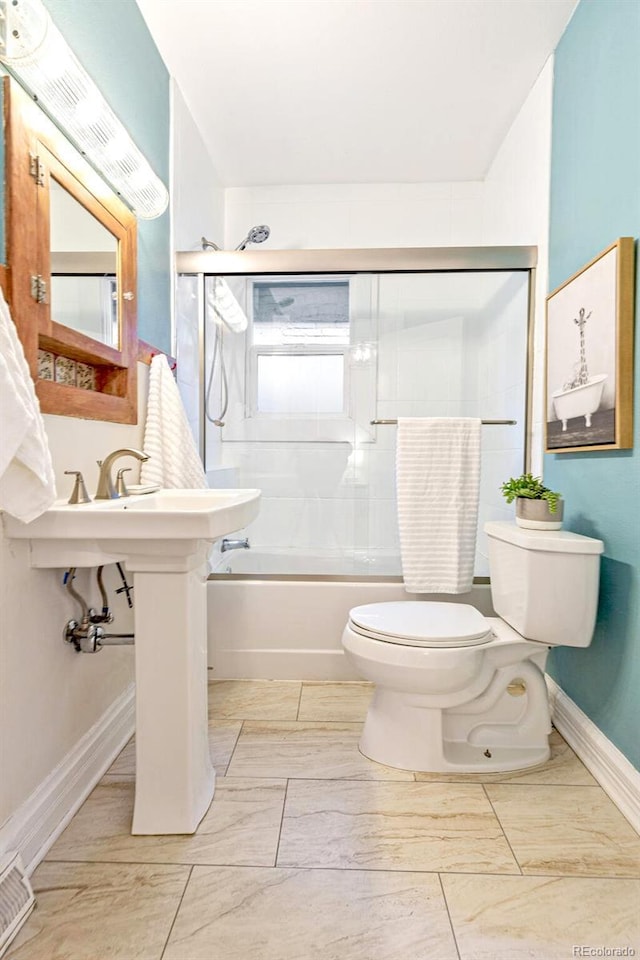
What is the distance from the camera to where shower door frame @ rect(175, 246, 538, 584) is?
6.98ft

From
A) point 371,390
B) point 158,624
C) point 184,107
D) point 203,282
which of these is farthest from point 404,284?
point 158,624

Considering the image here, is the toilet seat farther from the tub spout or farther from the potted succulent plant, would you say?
the tub spout

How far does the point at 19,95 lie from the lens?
113cm

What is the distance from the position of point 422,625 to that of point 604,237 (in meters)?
1.29

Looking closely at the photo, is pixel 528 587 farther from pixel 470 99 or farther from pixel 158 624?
pixel 470 99

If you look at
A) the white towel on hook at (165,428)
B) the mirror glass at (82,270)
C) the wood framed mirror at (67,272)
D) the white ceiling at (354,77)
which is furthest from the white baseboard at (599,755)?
the white ceiling at (354,77)

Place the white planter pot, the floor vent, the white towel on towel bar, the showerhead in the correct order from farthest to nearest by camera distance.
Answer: the showerhead < the white towel on towel bar < the white planter pot < the floor vent

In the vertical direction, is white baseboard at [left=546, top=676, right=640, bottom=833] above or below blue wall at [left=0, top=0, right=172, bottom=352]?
below

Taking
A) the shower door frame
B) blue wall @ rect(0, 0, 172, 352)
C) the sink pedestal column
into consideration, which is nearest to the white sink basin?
the sink pedestal column

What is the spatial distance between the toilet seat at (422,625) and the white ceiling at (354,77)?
Answer: 2058 mm

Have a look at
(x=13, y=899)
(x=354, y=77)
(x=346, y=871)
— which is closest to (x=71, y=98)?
(x=354, y=77)

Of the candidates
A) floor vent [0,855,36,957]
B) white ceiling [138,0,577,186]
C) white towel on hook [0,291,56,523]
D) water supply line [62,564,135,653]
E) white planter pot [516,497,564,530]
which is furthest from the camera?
white ceiling [138,0,577,186]

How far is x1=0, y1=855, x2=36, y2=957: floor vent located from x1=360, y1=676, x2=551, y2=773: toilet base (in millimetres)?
929

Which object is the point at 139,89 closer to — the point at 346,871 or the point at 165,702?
the point at 165,702
